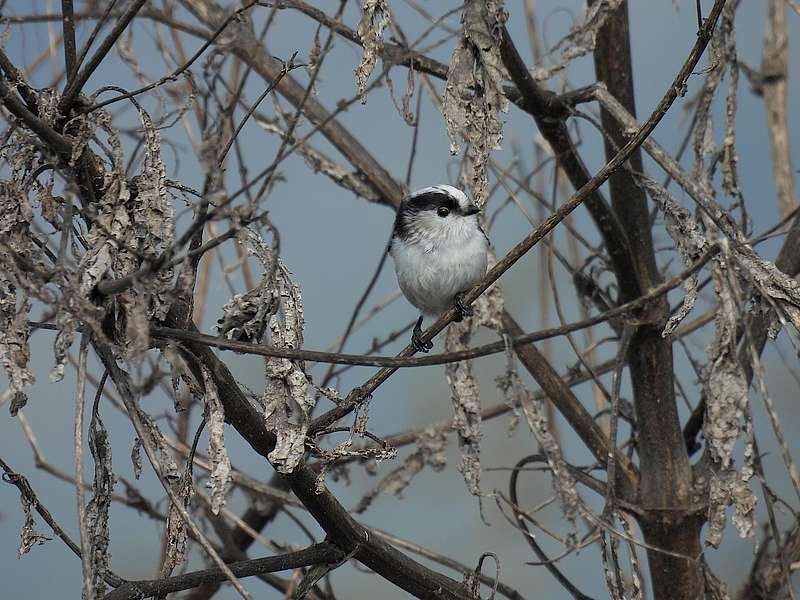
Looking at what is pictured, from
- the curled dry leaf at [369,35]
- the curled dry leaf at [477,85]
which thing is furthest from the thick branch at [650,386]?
the curled dry leaf at [369,35]

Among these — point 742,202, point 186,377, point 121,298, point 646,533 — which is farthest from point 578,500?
point 121,298

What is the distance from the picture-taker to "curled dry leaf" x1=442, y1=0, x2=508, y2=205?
2.12 m

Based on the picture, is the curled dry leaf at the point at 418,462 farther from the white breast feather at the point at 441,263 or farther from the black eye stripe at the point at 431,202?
the black eye stripe at the point at 431,202

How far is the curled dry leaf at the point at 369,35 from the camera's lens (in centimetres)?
200

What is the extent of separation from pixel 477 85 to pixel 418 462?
1.57 m

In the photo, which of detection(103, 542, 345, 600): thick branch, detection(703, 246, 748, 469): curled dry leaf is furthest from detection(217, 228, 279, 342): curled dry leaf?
detection(703, 246, 748, 469): curled dry leaf

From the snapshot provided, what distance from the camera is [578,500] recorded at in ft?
8.60

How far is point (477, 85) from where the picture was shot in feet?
6.99

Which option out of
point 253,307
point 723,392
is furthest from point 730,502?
point 253,307

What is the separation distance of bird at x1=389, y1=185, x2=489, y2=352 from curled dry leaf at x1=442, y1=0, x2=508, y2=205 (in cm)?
110

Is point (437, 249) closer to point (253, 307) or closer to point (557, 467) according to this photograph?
point (557, 467)

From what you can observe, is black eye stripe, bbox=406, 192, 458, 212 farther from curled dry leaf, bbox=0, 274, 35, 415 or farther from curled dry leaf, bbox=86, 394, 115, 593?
curled dry leaf, bbox=0, 274, 35, 415

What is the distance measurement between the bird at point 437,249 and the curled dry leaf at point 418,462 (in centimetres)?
30

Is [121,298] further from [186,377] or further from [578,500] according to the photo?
[578,500]
